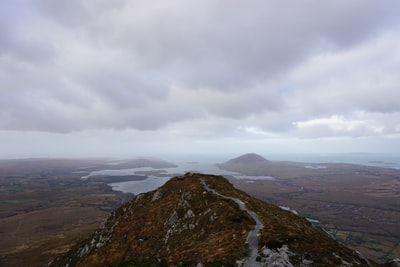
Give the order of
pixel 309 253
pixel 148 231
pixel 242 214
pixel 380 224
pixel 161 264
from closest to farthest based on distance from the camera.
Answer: pixel 309 253, pixel 161 264, pixel 242 214, pixel 148 231, pixel 380 224

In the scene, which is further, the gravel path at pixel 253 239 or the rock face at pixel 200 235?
the rock face at pixel 200 235

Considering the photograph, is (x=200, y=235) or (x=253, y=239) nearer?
(x=253, y=239)

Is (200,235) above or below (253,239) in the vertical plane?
below

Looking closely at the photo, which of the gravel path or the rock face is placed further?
the rock face

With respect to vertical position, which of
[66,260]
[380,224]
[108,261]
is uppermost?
[108,261]

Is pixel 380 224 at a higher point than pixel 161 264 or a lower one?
lower

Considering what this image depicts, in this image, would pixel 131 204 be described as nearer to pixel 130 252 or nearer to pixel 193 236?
pixel 130 252

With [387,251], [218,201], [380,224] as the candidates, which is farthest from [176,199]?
[380,224]

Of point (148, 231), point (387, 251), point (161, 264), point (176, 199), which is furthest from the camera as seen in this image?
point (387, 251)
